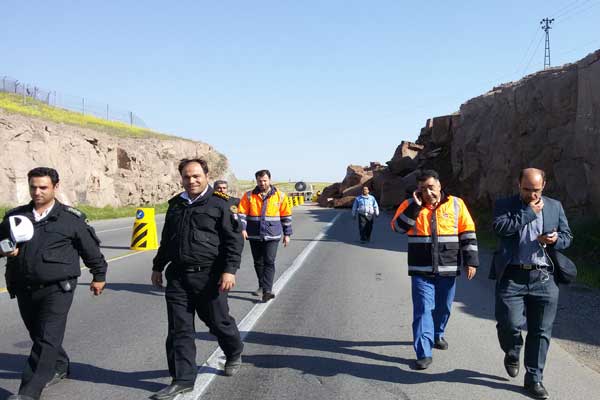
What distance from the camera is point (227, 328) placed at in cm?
465

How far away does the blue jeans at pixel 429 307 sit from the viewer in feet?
16.3

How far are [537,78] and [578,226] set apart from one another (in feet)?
26.6

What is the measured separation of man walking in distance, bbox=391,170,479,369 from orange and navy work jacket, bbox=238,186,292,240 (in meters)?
3.08

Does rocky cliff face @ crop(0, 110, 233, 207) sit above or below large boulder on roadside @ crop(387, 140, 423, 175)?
below

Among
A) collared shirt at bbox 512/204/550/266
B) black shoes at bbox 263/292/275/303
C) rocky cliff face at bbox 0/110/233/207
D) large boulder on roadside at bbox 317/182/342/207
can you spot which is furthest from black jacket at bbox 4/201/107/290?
large boulder on roadside at bbox 317/182/342/207

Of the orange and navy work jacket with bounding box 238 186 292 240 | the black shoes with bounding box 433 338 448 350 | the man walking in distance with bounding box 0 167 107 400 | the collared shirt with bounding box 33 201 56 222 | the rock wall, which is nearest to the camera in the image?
the man walking in distance with bounding box 0 167 107 400

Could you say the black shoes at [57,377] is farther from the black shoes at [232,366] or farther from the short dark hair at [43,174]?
the short dark hair at [43,174]

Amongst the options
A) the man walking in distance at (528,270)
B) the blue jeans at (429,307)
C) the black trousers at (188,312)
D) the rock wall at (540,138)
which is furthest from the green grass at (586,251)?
the black trousers at (188,312)

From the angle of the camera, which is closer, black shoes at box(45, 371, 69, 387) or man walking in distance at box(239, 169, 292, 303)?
black shoes at box(45, 371, 69, 387)

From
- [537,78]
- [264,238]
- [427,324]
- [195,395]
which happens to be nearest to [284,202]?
[264,238]

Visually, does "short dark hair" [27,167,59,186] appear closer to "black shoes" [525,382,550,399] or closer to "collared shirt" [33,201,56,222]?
"collared shirt" [33,201,56,222]

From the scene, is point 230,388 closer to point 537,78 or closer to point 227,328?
point 227,328

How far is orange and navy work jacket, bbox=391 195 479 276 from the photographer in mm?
5172

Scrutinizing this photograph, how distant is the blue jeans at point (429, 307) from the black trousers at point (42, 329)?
9.64 ft
